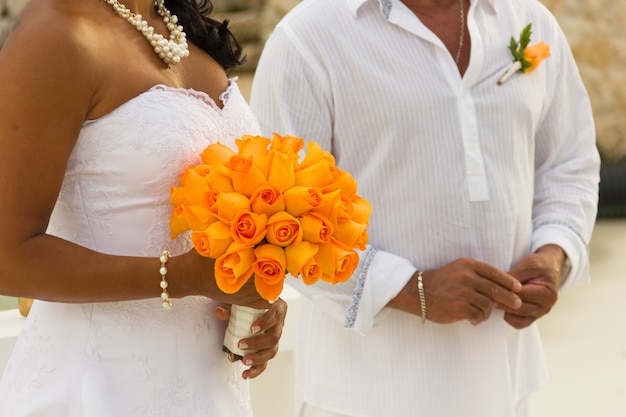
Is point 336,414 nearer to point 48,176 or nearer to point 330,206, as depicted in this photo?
point 330,206

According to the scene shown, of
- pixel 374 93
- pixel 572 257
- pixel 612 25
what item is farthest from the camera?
pixel 612 25

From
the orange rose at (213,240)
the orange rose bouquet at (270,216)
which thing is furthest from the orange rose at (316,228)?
the orange rose at (213,240)

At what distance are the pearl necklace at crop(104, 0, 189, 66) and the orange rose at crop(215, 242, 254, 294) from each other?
50cm

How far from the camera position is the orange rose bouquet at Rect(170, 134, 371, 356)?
1.66m

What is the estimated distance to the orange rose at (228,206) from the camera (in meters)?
1.67

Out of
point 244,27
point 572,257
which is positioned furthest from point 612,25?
point 572,257

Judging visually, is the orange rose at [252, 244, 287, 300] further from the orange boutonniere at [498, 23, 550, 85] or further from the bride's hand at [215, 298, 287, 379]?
the orange boutonniere at [498, 23, 550, 85]

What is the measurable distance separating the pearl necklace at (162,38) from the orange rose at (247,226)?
0.47 m

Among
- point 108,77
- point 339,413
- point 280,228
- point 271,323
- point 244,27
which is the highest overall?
point 108,77

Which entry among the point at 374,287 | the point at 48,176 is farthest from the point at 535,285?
the point at 48,176

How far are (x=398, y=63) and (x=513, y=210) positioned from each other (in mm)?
461

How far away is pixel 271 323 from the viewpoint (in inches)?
77.5

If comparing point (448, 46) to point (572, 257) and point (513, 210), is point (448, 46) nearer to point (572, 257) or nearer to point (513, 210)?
point (513, 210)

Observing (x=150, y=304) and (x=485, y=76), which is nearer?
(x=150, y=304)
